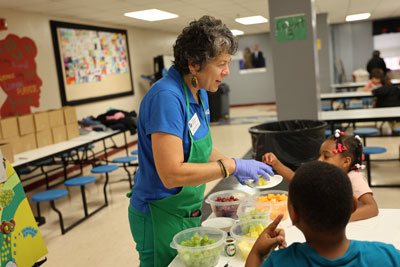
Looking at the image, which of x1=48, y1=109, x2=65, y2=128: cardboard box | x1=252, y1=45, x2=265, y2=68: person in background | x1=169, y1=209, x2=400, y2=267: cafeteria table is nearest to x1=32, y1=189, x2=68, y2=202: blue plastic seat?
x1=48, y1=109, x2=65, y2=128: cardboard box

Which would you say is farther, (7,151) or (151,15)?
(151,15)

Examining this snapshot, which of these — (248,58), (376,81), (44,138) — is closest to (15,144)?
(44,138)

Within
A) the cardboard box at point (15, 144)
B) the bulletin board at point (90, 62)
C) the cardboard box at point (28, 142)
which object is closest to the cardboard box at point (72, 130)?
the cardboard box at point (28, 142)

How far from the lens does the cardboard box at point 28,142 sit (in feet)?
14.4

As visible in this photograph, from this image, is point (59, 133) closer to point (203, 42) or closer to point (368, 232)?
point (203, 42)

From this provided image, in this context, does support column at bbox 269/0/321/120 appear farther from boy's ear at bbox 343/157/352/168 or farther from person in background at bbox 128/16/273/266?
person in background at bbox 128/16/273/266

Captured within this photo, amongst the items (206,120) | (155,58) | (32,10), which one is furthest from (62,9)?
(206,120)

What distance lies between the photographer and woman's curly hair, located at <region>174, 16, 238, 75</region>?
145 centimetres

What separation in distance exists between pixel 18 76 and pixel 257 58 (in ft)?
32.9

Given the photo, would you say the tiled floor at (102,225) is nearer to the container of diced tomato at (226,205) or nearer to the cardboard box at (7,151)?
the cardboard box at (7,151)

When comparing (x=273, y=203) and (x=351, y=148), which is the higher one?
(x=351, y=148)

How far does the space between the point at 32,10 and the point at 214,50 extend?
17.5ft

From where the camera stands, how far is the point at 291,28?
13.0ft

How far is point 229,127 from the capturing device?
984 centimetres
